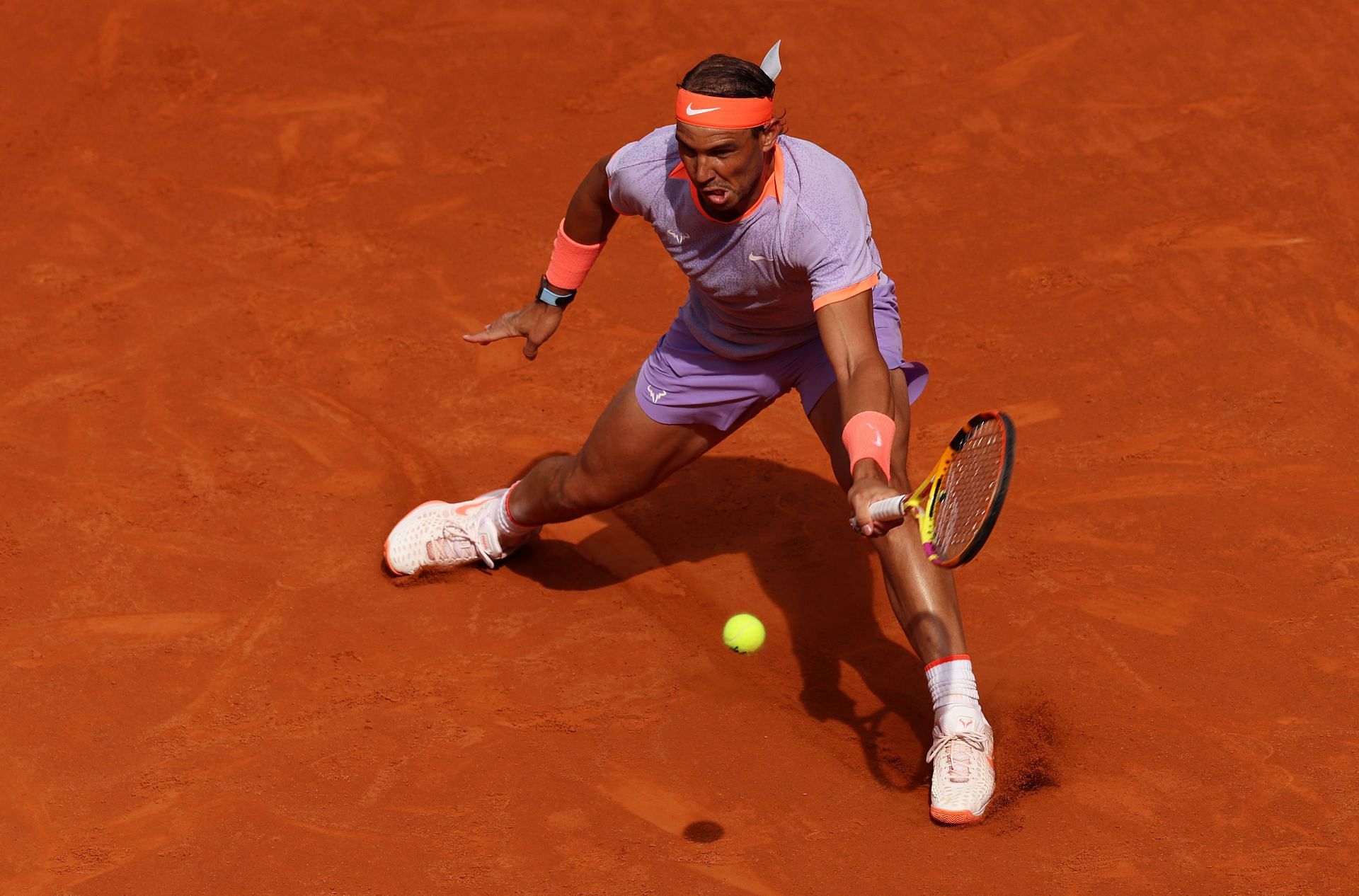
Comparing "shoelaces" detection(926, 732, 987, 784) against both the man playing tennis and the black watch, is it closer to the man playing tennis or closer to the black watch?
the man playing tennis

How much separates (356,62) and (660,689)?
17.1ft

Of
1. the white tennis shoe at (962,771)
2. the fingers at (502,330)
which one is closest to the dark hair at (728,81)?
the fingers at (502,330)

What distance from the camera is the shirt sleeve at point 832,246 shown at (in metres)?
4.03

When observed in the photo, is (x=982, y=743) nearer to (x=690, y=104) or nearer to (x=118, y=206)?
(x=690, y=104)

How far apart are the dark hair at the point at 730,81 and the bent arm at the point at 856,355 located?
22.0 inches

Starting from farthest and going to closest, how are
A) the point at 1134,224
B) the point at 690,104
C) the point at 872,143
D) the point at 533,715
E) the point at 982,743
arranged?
the point at 872,143
the point at 1134,224
the point at 533,715
the point at 982,743
the point at 690,104

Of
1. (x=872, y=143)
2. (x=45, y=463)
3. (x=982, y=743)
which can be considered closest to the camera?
(x=982, y=743)

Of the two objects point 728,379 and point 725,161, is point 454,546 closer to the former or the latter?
point 728,379

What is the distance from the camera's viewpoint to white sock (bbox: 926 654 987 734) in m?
4.35

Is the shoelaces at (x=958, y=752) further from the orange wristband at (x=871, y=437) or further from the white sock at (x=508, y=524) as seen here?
the white sock at (x=508, y=524)

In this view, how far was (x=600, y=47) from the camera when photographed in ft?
28.8

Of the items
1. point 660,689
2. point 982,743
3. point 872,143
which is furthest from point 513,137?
point 982,743

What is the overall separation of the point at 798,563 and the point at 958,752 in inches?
57.0

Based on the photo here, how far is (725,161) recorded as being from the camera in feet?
13.2
